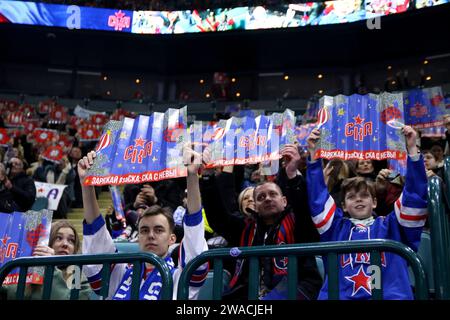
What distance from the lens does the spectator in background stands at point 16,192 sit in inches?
246

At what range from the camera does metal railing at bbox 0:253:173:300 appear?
7.59 ft

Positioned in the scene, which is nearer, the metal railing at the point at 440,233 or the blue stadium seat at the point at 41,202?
the metal railing at the point at 440,233

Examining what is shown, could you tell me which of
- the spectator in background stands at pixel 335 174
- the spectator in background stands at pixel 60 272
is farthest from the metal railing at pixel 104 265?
the spectator in background stands at pixel 335 174

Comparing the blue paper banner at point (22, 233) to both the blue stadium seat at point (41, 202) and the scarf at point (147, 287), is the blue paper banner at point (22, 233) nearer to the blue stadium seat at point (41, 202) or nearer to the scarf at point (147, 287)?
the scarf at point (147, 287)

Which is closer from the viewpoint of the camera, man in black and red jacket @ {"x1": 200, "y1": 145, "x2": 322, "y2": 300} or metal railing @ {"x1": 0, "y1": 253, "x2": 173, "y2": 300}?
metal railing @ {"x1": 0, "y1": 253, "x2": 173, "y2": 300}

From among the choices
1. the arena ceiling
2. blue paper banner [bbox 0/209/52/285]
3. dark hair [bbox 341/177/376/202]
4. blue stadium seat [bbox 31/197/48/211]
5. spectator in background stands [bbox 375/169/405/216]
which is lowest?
blue paper banner [bbox 0/209/52/285]

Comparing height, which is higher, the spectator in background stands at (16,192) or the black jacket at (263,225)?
the spectator in background stands at (16,192)

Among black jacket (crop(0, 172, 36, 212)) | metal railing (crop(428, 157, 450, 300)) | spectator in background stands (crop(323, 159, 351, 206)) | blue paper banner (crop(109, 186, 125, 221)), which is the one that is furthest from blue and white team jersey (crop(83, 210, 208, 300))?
black jacket (crop(0, 172, 36, 212))

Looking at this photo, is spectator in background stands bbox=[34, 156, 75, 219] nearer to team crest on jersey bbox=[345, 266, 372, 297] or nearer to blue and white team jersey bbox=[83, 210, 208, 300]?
blue and white team jersey bbox=[83, 210, 208, 300]

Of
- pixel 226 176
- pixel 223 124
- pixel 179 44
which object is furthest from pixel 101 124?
pixel 226 176

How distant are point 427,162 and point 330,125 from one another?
1.18 m

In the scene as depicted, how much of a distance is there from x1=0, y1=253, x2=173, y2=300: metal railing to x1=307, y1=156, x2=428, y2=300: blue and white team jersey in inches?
35.1

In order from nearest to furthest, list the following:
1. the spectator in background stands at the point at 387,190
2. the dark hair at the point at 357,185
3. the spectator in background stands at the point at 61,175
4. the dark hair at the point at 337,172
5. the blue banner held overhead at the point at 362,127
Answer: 1. the dark hair at the point at 357,185
2. the spectator in background stands at the point at 387,190
3. the blue banner held overhead at the point at 362,127
4. the dark hair at the point at 337,172
5. the spectator in background stands at the point at 61,175

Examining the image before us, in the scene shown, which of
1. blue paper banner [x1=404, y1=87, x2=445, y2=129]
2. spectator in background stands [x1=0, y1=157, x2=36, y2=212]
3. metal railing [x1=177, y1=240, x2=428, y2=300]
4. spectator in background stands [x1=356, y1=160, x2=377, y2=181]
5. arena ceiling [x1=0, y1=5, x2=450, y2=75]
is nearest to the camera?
metal railing [x1=177, y1=240, x2=428, y2=300]
